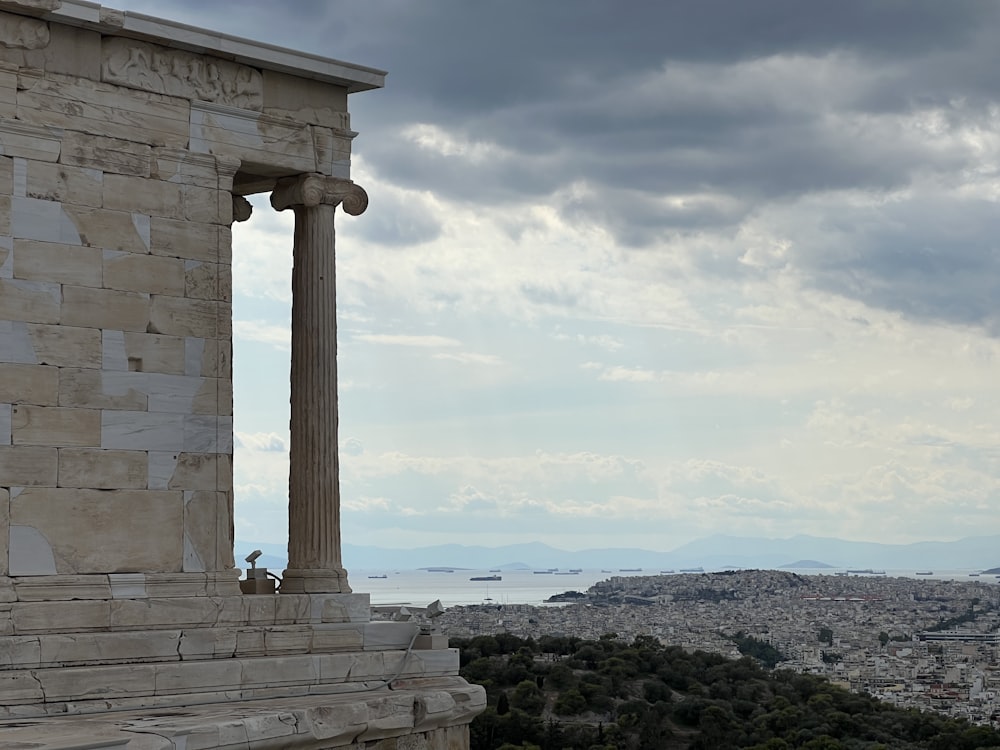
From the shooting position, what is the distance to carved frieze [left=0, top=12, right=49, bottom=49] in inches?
716

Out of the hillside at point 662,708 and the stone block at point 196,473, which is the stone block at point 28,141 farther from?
the hillside at point 662,708

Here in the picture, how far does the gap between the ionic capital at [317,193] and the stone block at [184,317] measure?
203 centimetres

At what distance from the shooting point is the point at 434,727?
1844 cm

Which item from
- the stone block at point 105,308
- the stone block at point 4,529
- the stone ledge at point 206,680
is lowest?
the stone ledge at point 206,680

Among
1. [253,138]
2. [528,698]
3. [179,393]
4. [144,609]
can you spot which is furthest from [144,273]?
[528,698]

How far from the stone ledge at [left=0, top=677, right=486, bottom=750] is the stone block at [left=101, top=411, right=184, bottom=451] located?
3.27m

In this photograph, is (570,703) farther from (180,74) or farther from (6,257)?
(6,257)

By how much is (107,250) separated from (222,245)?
1623 millimetres

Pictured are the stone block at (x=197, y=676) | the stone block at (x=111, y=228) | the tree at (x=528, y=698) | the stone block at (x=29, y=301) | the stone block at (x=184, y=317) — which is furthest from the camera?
the tree at (x=528, y=698)

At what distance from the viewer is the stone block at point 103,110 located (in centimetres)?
1838

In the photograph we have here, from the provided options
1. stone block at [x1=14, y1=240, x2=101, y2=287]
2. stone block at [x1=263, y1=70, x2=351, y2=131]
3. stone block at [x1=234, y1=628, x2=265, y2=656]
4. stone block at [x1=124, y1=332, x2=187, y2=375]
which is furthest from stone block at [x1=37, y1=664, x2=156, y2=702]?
stone block at [x1=263, y1=70, x2=351, y2=131]

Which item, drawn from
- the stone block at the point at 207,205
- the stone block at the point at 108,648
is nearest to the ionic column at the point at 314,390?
the stone block at the point at 207,205

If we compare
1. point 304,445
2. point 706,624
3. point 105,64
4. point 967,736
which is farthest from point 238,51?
point 706,624

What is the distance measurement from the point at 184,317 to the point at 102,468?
2.23 m
